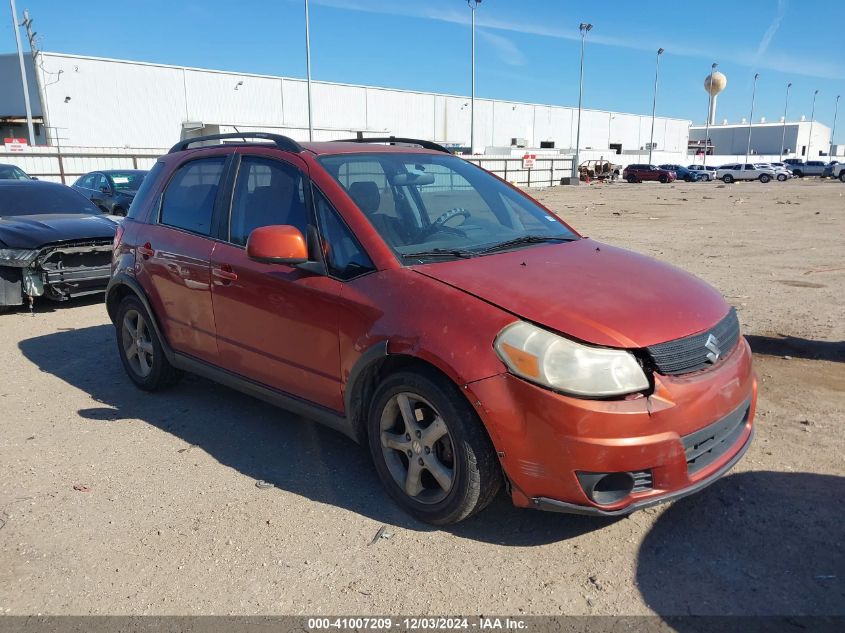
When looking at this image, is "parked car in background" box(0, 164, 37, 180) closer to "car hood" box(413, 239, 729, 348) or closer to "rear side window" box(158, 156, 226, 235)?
"rear side window" box(158, 156, 226, 235)

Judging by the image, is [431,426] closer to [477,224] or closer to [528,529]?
[528,529]

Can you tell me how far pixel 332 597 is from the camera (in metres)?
2.69

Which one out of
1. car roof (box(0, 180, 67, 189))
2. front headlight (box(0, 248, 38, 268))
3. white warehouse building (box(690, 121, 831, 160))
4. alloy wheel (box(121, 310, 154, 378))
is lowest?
alloy wheel (box(121, 310, 154, 378))

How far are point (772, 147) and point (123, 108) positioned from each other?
105 meters

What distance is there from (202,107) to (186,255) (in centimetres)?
5053

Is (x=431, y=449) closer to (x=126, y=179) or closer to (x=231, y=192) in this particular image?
(x=231, y=192)

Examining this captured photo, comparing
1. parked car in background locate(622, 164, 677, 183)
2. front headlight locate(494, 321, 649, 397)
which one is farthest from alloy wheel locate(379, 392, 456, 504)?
parked car in background locate(622, 164, 677, 183)

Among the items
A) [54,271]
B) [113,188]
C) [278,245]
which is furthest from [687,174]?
[278,245]

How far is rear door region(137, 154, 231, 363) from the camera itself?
4.29m

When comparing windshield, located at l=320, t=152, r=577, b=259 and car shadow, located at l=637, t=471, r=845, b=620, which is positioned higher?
windshield, located at l=320, t=152, r=577, b=259

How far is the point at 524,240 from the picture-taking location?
3.79 metres

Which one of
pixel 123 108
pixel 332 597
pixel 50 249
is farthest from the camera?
pixel 123 108

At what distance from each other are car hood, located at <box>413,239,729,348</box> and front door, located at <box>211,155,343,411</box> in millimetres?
657

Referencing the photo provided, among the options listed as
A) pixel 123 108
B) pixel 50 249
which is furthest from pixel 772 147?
pixel 50 249
